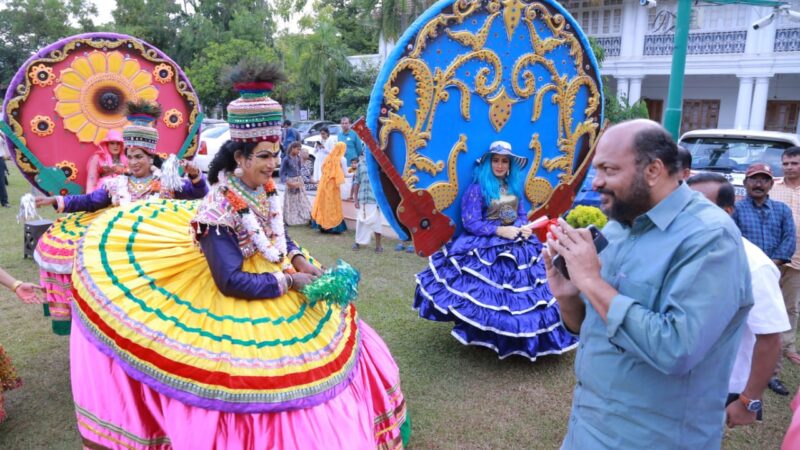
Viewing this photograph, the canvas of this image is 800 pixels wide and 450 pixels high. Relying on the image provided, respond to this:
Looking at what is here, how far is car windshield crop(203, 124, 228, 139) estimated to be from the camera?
56.8 ft

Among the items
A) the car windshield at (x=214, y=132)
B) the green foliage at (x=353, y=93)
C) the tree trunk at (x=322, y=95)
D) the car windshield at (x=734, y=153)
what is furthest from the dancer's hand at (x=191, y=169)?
the tree trunk at (x=322, y=95)

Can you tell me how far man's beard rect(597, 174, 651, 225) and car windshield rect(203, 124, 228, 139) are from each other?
17.0 m

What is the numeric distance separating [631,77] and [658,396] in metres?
20.0

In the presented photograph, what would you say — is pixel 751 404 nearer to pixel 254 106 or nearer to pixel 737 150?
pixel 254 106

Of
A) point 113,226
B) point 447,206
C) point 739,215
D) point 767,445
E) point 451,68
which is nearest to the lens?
point 113,226

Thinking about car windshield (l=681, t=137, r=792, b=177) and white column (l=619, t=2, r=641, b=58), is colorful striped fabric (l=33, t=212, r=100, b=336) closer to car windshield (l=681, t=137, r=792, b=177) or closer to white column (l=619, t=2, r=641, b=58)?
car windshield (l=681, t=137, r=792, b=177)

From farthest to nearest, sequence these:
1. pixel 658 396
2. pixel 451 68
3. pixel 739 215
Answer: pixel 739 215 → pixel 451 68 → pixel 658 396

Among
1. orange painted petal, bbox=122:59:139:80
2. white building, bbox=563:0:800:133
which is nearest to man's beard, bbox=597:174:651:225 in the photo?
orange painted petal, bbox=122:59:139:80

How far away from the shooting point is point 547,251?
1.94m

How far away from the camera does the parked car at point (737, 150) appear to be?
7.07 m

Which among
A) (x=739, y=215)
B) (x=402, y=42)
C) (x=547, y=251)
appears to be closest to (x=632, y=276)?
(x=547, y=251)

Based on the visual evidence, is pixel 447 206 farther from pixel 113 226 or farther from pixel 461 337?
pixel 113 226

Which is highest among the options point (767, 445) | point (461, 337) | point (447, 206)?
point (447, 206)

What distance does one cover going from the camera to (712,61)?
18188 millimetres
